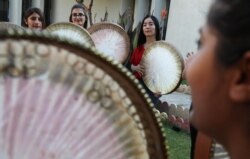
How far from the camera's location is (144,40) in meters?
3.07

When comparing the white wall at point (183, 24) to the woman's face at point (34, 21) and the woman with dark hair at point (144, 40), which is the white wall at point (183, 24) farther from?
the woman's face at point (34, 21)

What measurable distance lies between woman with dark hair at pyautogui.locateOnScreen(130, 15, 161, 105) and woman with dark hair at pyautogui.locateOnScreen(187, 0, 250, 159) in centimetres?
232

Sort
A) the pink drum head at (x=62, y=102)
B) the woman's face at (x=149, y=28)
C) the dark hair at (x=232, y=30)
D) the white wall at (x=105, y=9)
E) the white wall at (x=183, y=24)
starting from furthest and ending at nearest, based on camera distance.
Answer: the white wall at (x=105, y=9) < the white wall at (x=183, y=24) < the woman's face at (x=149, y=28) < the pink drum head at (x=62, y=102) < the dark hair at (x=232, y=30)

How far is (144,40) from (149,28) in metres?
0.13

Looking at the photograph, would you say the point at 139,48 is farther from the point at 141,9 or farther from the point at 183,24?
the point at 141,9

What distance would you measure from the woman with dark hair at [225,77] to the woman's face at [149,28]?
244cm

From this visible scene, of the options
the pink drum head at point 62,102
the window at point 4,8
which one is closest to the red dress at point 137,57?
the pink drum head at point 62,102

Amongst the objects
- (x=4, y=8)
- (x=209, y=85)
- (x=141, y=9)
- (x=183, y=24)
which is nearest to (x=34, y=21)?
(x=209, y=85)

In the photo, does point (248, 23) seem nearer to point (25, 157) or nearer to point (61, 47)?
point (61, 47)

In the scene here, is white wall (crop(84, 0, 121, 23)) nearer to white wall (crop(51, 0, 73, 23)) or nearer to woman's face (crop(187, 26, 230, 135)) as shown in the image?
white wall (crop(51, 0, 73, 23))

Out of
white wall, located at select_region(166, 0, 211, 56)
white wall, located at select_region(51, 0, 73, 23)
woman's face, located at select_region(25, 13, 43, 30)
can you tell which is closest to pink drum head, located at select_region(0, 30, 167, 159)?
woman's face, located at select_region(25, 13, 43, 30)

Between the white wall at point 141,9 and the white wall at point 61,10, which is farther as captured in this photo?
the white wall at point 61,10

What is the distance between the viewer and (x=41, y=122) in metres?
0.66

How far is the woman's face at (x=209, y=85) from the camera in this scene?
51 centimetres
